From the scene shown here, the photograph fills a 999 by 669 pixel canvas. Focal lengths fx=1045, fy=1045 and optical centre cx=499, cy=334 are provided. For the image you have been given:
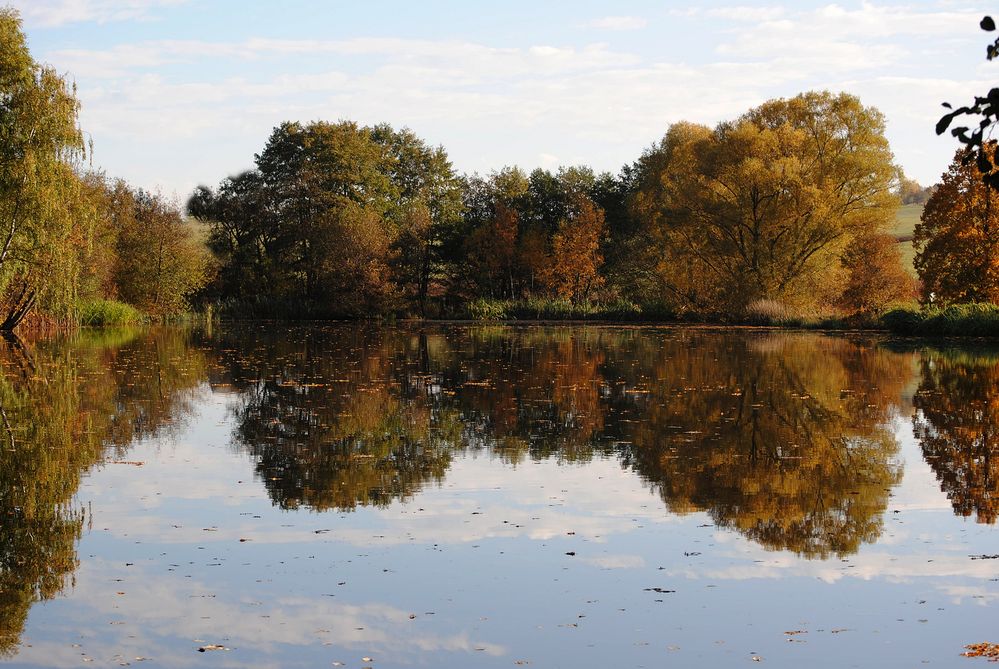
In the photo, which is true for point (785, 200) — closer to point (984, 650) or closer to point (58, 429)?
point (58, 429)

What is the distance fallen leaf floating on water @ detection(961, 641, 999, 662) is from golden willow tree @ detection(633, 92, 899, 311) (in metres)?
42.7

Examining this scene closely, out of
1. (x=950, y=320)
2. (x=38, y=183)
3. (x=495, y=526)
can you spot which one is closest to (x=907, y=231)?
(x=950, y=320)

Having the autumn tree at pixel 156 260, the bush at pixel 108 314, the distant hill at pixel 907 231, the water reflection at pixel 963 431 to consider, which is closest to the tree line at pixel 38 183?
the bush at pixel 108 314

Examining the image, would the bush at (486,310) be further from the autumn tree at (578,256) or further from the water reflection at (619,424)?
the water reflection at (619,424)

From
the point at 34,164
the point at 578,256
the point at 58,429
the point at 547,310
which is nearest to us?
the point at 58,429

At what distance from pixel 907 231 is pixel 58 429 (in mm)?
75284

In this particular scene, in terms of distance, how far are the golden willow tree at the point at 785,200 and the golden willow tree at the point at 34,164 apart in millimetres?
29759

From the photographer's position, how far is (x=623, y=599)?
7.21m

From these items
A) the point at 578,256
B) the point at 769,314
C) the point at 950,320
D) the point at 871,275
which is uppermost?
the point at 578,256

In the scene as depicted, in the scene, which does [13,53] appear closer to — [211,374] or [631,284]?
[211,374]

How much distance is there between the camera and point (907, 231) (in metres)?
79.4

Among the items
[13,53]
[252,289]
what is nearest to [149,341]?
[13,53]

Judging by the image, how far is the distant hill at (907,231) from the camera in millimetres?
69750

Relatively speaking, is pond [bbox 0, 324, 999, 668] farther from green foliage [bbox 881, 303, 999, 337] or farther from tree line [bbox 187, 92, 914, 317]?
tree line [bbox 187, 92, 914, 317]
